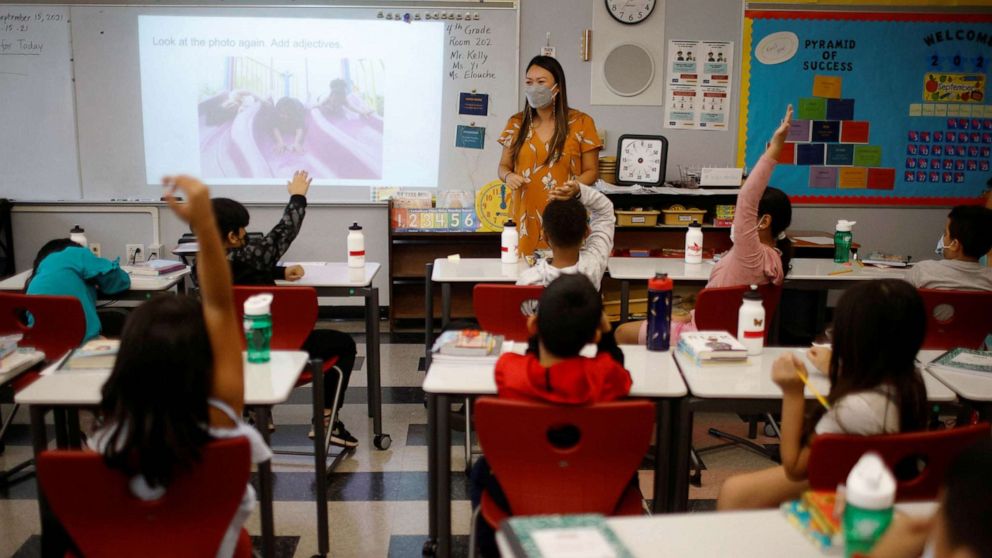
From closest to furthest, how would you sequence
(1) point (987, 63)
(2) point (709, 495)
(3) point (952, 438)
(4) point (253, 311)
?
(3) point (952, 438) → (4) point (253, 311) → (2) point (709, 495) → (1) point (987, 63)

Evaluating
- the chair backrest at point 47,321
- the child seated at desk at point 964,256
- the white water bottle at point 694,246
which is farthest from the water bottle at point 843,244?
the chair backrest at point 47,321

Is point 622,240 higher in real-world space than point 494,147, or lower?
lower

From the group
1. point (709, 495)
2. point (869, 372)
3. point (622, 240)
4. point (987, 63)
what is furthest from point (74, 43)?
point (987, 63)

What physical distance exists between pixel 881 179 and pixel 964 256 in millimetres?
2805

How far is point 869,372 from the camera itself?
5.79 ft

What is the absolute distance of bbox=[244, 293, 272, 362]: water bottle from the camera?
2314 millimetres

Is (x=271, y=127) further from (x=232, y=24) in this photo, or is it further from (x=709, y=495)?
(x=709, y=495)

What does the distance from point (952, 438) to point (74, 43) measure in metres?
5.55

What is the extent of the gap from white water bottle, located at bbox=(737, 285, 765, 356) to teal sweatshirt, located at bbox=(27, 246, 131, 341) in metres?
2.48

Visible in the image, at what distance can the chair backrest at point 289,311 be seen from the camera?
2.94 m

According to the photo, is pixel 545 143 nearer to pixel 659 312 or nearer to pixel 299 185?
pixel 299 185

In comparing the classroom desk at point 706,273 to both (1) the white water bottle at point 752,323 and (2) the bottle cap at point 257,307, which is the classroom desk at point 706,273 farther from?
(2) the bottle cap at point 257,307

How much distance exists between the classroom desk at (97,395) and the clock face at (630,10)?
12.8 feet

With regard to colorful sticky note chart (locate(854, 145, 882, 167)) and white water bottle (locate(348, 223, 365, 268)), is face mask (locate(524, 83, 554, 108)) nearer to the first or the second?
white water bottle (locate(348, 223, 365, 268))
